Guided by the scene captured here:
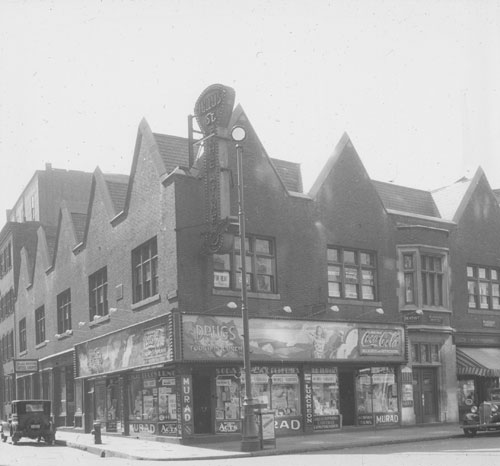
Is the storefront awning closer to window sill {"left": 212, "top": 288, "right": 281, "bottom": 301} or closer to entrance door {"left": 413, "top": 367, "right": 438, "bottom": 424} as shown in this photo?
entrance door {"left": 413, "top": 367, "right": 438, "bottom": 424}

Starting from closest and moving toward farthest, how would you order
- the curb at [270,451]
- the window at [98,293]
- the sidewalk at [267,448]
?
1. the curb at [270,451]
2. the sidewalk at [267,448]
3. the window at [98,293]

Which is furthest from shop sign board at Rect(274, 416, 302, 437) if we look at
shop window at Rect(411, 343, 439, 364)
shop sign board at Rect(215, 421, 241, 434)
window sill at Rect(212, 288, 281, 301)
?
shop window at Rect(411, 343, 439, 364)

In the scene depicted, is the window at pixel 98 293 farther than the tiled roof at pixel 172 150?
Yes

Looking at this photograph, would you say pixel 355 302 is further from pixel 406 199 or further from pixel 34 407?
pixel 34 407

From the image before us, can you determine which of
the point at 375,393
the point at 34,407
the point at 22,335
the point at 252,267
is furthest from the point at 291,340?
the point at 22,335

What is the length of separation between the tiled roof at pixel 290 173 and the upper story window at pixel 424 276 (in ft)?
17.1

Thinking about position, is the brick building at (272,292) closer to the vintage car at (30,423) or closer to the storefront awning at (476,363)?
the storefront awning at (476,363)

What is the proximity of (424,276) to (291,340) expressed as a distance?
783 cm

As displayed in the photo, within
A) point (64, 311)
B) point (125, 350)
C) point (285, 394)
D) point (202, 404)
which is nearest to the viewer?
point (202, 404)

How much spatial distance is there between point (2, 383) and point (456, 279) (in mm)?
37648

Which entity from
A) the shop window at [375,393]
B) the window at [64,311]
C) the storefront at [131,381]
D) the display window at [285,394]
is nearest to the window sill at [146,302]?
the storefront at [131,381]

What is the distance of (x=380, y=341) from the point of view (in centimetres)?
3080

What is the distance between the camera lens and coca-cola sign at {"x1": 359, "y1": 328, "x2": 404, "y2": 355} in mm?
30328

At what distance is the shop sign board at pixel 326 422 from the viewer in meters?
→ 28.8
